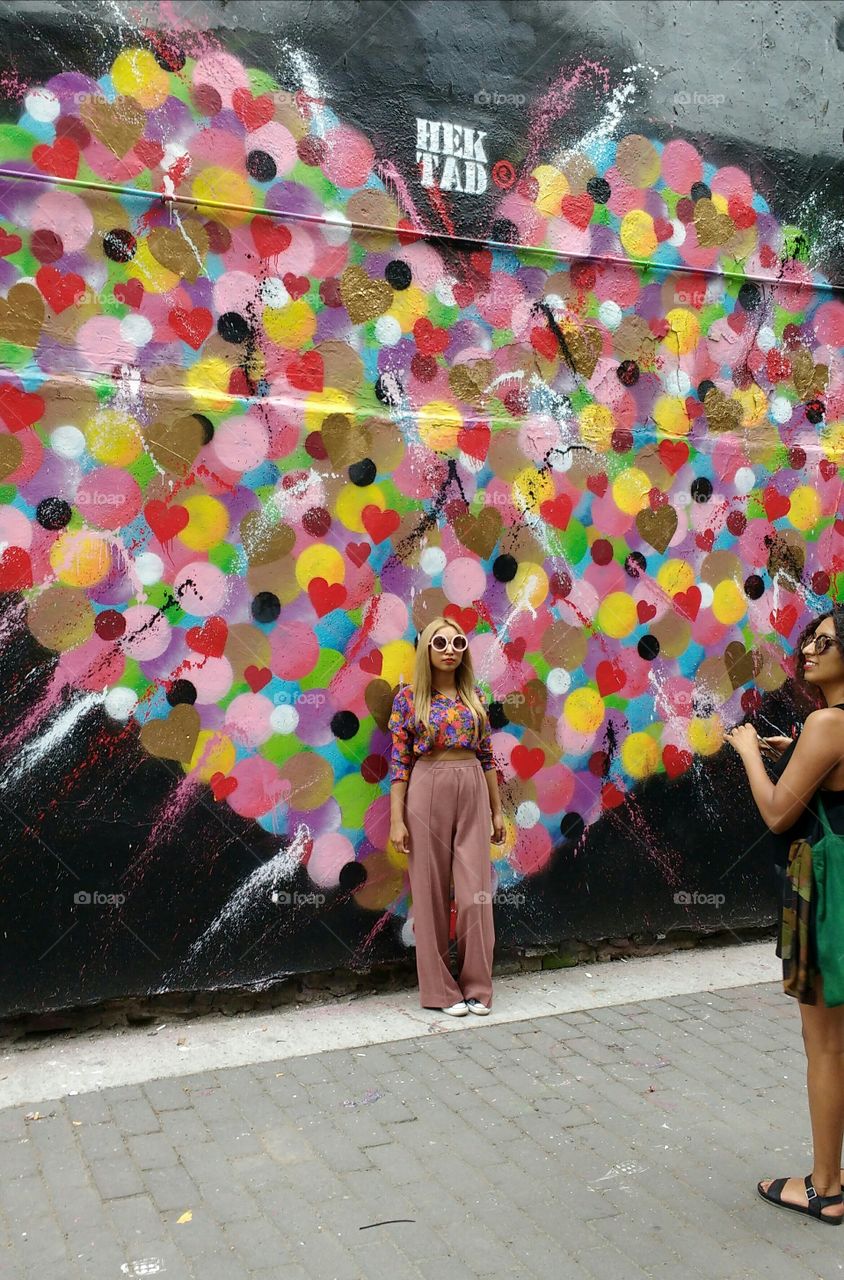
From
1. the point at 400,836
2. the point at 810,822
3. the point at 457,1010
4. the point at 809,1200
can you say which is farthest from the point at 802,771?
the point at 457,1010

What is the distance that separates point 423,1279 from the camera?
3.23 meters

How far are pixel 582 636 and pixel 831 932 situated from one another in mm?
2698

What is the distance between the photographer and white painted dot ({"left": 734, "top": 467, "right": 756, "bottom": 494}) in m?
6.37

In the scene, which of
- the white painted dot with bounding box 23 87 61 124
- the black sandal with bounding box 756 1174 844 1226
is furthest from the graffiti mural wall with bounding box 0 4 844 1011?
the black sandal with bounding box 756 1174 844 1226

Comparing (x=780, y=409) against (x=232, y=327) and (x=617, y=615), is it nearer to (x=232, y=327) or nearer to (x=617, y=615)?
(x=617, y=615)

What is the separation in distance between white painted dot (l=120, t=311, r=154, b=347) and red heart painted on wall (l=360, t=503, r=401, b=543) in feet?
4.19

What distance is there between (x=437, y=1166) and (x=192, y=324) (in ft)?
12.0

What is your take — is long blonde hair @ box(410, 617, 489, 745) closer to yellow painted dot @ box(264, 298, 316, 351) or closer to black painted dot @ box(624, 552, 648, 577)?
black painted dot @ box(624, 552, 648, 577)

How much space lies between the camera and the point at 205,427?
509 cm

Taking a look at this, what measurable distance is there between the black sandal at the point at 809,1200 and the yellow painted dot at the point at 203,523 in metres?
3.40

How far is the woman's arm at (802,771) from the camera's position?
3.47 metres

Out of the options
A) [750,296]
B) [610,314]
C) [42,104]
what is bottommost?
[610,314]

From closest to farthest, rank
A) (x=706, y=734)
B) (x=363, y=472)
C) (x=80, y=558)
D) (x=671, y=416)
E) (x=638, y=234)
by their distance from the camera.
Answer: (x=80, y=558) → (x=363, y=472) → (x=638, y=234) → (x=671, y=416) → (x=706, y=734)

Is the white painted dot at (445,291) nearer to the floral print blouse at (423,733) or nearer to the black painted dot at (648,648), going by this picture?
the floral print blouse at (423,733)
